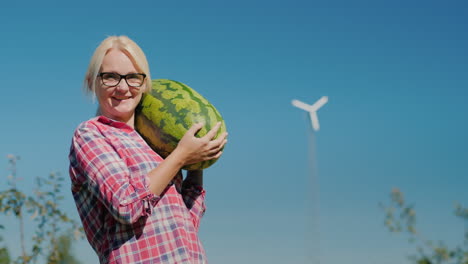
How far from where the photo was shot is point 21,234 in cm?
832

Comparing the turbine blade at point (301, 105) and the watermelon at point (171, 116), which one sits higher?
the turbine blade at point (301, 105)

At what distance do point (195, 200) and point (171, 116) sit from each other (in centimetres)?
61

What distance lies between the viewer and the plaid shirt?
3229mm

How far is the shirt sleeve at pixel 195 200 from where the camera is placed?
382cm

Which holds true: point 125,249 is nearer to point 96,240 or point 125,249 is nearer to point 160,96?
point 96,240

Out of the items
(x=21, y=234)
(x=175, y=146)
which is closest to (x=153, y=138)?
(x=175, y=146)

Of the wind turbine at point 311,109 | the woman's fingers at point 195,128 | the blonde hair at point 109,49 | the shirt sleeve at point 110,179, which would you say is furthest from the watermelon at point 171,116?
the wind turbine at point 311,109

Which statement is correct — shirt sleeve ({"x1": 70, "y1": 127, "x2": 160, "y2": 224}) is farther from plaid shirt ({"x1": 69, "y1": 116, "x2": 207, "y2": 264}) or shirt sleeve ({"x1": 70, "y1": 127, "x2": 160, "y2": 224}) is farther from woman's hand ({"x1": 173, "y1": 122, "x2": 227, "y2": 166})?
woman's hand ({"x1": 173, "y1": 122, "x2": 227, "y2": 166})

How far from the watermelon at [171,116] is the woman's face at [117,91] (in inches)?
5.2

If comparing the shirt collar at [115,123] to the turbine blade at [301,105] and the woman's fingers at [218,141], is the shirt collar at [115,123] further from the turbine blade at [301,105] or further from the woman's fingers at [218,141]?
the turbine blade at [301,105]

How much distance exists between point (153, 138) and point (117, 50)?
23.3 inches

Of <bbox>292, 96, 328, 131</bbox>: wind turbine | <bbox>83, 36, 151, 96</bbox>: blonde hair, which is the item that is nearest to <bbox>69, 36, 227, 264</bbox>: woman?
<bbox>83, 36, 151, 96</bbox>: blonde hair

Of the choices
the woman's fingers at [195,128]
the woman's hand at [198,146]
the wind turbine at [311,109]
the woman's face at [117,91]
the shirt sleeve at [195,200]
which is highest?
the wind turbine at [311,109]

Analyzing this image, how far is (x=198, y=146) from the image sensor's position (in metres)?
3.45
